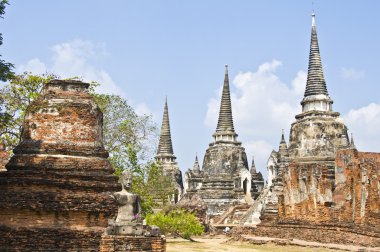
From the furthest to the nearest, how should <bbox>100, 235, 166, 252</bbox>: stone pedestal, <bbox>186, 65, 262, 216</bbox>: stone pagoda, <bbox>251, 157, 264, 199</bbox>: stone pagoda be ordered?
1. <bbox>251, 157, 264, 199</bbox>: stone pagoda
2. <bbox>186, 65, 262, 216</bbox>: stone pagoda
3. <bbox>100, 235, 166, 252</bbox>: stone pedestal

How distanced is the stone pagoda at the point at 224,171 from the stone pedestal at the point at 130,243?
93.4ft

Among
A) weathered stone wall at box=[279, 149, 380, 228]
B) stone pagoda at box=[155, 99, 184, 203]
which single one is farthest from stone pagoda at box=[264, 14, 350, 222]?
stone pagoda at box=[155, 99, 184, 203]

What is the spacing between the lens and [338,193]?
74.4 feet

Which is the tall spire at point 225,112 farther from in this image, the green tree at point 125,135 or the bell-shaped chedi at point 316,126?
the green tree at point 125,135

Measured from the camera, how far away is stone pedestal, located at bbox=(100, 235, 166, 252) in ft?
33.7

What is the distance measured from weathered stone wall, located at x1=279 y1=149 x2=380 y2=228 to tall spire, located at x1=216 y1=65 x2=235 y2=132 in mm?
18215

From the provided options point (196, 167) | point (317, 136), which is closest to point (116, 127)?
point (317, 136)

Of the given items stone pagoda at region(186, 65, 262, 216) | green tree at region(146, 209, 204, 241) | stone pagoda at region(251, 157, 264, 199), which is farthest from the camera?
stone pagoda at region(251, 157, 264, 199)

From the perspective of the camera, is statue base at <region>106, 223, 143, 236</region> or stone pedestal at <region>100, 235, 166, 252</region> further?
statue base at <region>106, 223, 143, 236</region>

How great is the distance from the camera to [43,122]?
13555mm

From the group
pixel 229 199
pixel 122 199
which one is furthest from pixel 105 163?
pixel 229 199

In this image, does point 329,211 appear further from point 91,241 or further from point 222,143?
point 222,143

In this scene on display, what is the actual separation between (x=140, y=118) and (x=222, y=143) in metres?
21.6

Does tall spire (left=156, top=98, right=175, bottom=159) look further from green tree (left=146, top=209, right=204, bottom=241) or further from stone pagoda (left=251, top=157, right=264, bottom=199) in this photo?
green tree (left=146, top=209, right=204, bottom=241)
